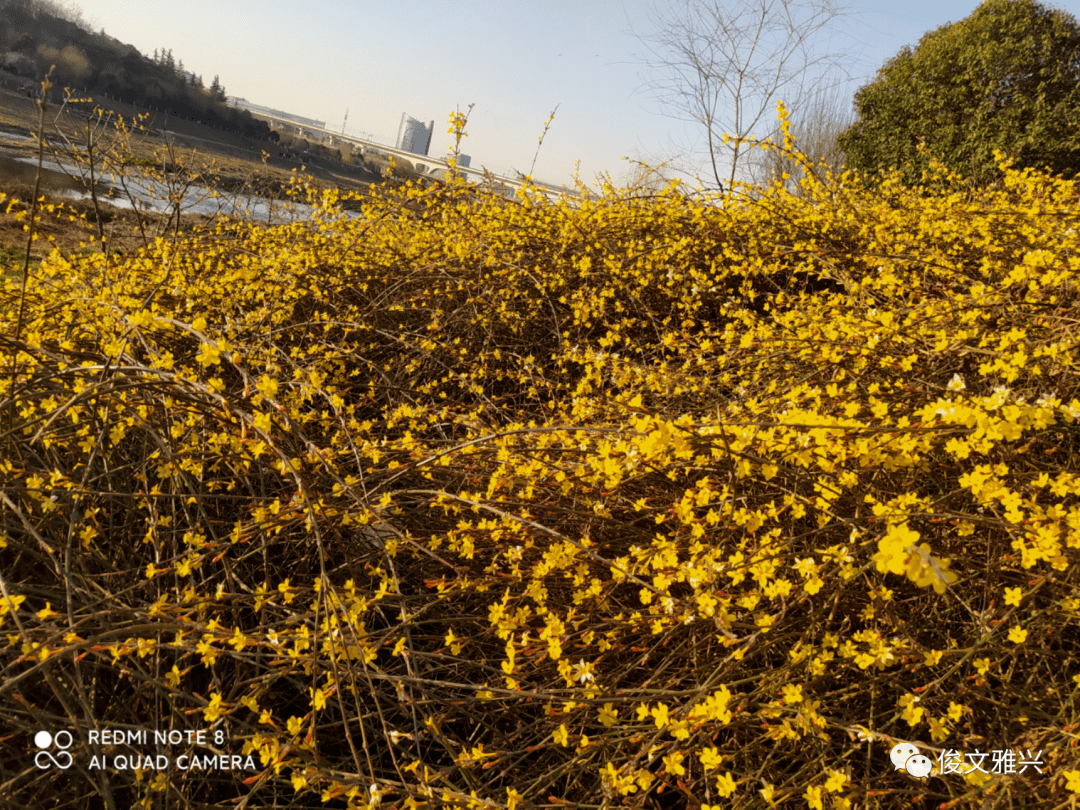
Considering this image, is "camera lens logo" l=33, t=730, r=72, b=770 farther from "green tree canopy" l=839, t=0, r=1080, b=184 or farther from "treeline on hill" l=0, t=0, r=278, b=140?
"treeline on hill" l=0, t=0, r=278, b=140

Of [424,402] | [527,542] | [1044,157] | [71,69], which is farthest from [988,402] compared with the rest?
[71,69]

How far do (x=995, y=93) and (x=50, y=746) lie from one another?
11.6 metres

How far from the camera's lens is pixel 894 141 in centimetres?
905

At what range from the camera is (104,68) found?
44.9 metres

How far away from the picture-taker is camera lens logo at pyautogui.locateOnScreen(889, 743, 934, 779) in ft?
3.63

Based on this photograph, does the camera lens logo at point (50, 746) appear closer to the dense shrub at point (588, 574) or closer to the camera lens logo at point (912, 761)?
the dense shrub at point (588, 574)

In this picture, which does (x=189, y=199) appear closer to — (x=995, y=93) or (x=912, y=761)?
(x=912, y=761)

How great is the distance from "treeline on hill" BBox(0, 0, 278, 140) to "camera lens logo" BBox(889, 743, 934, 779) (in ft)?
181

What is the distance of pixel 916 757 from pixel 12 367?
2265 mm

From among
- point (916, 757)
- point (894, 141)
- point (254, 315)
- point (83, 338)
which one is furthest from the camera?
point (894, 141)

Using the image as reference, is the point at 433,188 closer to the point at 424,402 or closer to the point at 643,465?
the point at 424,402

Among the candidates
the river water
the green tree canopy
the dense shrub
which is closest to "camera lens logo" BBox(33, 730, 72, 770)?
the dense shrub

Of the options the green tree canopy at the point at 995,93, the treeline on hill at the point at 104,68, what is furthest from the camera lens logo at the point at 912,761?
the treeline on hill at the point at 104,68

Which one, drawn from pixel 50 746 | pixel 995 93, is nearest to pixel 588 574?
pixel 50 746
